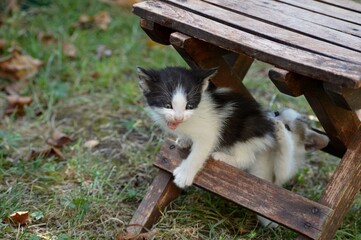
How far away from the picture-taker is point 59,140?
415 centimetres

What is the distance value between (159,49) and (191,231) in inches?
96.8

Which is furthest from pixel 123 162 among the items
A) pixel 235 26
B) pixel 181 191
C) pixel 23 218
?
pixel 235 26

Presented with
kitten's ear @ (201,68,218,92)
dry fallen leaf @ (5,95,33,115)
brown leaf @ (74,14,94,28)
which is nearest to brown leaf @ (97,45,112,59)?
brown leaf @ (74,14,94,28)

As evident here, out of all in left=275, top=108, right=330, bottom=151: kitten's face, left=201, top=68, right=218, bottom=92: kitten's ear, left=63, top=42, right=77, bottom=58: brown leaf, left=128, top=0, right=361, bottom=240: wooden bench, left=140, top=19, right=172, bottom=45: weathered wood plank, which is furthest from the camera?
left=63, top=42, right=77, bottom=58: brown leaf

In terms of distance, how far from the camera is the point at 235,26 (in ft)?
9.70

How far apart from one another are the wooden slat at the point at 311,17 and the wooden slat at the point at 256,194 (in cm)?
82

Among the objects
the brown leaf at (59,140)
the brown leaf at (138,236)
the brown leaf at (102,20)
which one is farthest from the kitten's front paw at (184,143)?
the brown leaf at (102,20)

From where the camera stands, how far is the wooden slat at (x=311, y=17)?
305 centimetres

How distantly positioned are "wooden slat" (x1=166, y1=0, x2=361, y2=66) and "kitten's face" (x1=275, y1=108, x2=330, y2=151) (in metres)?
0.73

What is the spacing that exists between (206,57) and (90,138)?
1452 mm

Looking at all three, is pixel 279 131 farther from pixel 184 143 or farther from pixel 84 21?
pixel 84 21

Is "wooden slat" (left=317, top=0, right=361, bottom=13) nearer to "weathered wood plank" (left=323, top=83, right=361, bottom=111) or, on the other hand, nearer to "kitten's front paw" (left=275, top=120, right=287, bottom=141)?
"kitten's front paw" (left=275, top=120, right=287, bottom=141)

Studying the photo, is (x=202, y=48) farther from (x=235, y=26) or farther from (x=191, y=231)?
(x=191, y=231)

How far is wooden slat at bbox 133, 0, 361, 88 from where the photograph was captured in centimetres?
252
